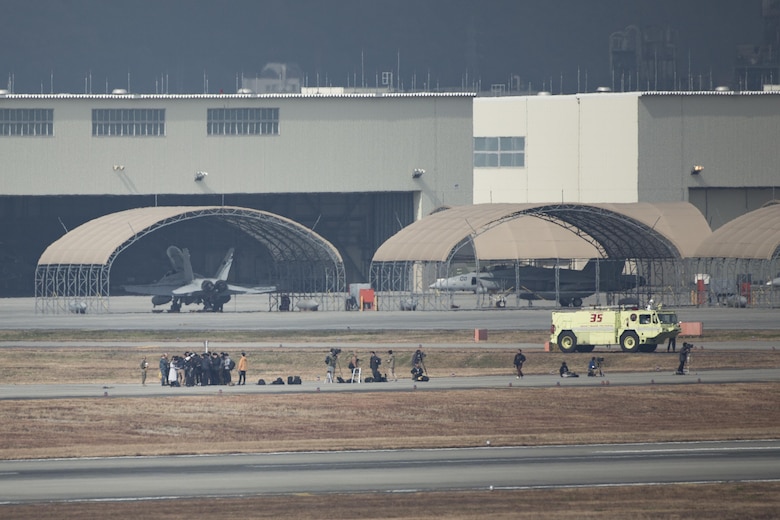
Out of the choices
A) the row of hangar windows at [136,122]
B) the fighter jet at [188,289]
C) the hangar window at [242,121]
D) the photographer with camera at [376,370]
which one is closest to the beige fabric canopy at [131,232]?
the fighter jet at [188,289]

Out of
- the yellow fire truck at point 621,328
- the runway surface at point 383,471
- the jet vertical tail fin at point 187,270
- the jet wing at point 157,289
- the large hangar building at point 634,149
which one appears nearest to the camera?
the runway surface at point 383,471

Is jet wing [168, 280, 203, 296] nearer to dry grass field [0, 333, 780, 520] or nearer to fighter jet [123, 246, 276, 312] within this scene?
fighter jet [123, 246, 276, 312]

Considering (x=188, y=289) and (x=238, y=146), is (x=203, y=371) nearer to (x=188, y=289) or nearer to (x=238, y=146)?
(x=188, y=289)

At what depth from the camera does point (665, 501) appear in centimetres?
2614

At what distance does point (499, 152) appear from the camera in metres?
109

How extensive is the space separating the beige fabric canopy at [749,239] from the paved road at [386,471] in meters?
51.4

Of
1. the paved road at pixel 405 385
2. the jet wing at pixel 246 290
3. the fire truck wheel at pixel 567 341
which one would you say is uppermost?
the jet wing at pixel 246 290

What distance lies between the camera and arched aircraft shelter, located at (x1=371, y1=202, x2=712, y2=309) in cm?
8419

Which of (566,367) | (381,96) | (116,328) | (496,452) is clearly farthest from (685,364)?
(381,96)

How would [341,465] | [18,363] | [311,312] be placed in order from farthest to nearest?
[311,312] < [18,363] < [341,465]

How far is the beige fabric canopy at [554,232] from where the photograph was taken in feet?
276

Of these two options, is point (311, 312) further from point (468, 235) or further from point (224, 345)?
point (224, 345)

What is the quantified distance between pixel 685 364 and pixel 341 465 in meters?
22.0

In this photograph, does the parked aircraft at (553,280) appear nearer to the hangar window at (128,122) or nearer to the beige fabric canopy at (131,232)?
the beige fabric canopy at (131,232)
